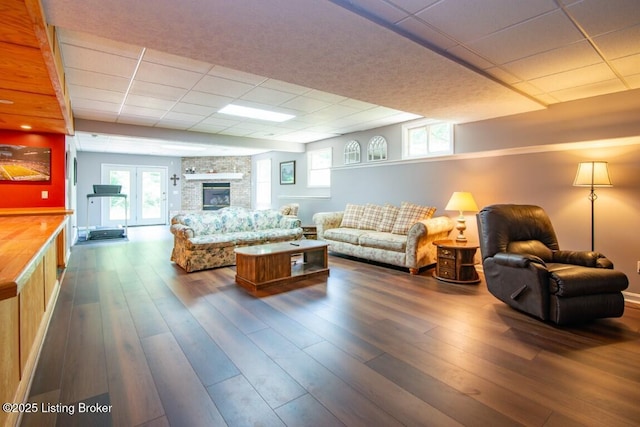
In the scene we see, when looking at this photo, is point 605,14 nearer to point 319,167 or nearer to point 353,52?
point 353,52

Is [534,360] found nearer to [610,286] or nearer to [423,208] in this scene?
[610,286]

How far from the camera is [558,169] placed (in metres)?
3.83

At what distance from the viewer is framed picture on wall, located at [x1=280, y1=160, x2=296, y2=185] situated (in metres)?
8.51

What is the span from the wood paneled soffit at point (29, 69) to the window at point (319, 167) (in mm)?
4915

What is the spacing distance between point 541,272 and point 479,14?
2.18 meters

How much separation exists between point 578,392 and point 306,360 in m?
1.64

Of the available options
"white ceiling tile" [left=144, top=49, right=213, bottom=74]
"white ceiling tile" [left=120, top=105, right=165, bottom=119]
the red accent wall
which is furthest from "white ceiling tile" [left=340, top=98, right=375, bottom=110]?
the red accent wall

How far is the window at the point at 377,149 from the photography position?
599 centimetres

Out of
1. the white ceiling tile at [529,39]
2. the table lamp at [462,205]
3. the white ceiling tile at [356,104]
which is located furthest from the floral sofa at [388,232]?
the white ceiling tile at [529,39]

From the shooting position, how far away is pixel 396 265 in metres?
4.69

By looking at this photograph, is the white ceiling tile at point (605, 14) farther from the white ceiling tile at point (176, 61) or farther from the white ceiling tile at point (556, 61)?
the white ceiling tile at point (176, 61)

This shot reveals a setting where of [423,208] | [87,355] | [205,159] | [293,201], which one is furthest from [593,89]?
[205,159]

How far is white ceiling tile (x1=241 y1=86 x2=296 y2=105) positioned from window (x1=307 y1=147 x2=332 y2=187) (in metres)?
3.00

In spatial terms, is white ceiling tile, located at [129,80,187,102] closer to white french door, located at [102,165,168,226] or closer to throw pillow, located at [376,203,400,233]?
throw pillow, located at [376,203,400,233]
